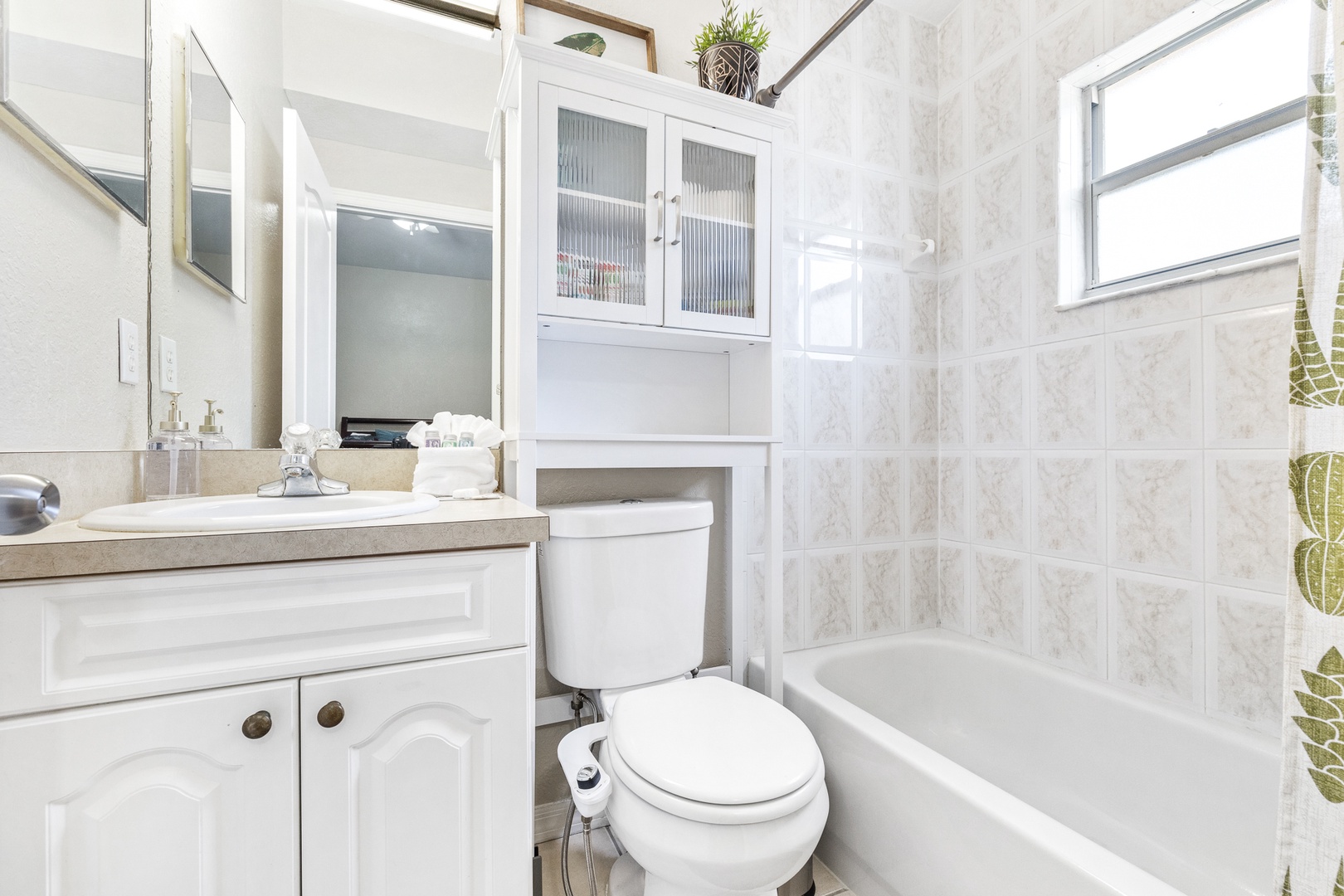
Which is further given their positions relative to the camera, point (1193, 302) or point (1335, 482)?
point (1193, 302)

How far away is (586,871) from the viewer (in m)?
1.40

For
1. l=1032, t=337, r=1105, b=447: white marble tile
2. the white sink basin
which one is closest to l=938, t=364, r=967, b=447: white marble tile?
l=1032, t=337, r=1105, b=447: white marble tile

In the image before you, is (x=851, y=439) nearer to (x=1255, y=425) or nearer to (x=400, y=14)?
(x=1255, y=425)

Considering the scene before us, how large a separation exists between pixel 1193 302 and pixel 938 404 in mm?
757

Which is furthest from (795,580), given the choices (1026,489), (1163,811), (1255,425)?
(1255,425)

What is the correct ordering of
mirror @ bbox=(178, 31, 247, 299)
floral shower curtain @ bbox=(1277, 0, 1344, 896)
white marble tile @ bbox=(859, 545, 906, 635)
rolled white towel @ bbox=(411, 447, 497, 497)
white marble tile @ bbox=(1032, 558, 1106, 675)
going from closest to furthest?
floral shower curtain @ bbox=(1277, 0, 1344, 896) < mirror @ bbox=(178, 31, 247, 299) < rolled white towel @ bbox=(411, 447, 497, 497) < white marble tile @ bbox=(1032, 558, 1106, 675) < white marble tile @ bbox=(859, 545, 906, 635)

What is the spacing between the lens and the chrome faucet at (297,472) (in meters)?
1.08

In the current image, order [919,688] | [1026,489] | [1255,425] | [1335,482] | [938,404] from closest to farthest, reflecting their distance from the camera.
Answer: [1335,482] → [1255,425] → [1026,489] → [919,688] → [938,404]

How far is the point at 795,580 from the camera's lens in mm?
1788

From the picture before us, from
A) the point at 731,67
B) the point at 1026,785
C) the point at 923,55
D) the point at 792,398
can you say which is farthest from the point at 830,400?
the point at 923,55

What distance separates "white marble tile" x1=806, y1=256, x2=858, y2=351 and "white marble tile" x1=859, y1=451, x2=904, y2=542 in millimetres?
389

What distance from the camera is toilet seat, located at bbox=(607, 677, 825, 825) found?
95 centimetres

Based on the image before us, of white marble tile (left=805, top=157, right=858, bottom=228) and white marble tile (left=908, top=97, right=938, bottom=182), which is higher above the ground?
white marble tile (left=908, top=97, right=938, bottom=182)

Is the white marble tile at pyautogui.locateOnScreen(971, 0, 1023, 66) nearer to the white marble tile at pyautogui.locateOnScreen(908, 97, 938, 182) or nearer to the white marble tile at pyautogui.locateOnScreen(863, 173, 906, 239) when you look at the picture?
the white marble tile at pyautogui.locateOnScreen(908, 97, 938, 182)
